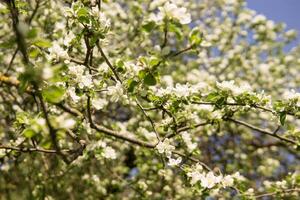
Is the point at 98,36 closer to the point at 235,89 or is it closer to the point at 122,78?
the point at 122,78

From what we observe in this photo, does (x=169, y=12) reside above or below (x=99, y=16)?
below

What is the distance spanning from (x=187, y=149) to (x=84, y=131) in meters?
0.95

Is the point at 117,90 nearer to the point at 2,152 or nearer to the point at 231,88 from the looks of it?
the point at 231,88

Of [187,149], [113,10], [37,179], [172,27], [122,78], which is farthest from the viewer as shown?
[113,10]

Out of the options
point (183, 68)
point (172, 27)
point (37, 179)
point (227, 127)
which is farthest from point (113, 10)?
point (172, 27)

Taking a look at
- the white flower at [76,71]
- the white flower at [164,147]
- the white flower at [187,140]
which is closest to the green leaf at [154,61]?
the white flower at [76,71]

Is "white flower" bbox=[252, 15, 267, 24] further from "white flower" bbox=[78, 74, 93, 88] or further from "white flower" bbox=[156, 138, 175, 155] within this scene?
"white flower" bbox=[78, 74, 93, 88]

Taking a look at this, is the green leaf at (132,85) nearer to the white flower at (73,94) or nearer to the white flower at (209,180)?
the white flower at (73,94)

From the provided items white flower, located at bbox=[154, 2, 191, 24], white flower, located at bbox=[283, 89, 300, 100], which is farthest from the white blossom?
white flower, located at bbox=[283, 89, 300, 100]

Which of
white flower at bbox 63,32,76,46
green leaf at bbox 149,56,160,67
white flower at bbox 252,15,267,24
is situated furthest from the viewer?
white flower at bbox 252,15,267,24

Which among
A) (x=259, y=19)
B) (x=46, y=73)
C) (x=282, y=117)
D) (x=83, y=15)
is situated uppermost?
(x=259, y=19)

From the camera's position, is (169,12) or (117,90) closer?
(169,12)

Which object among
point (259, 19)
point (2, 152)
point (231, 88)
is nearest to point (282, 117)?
point (231, 88)

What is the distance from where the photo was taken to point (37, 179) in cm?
491
